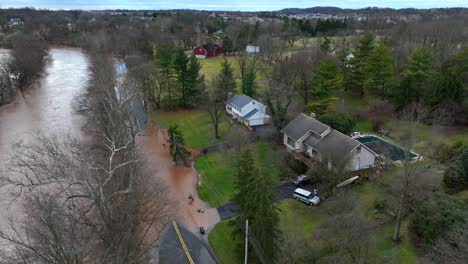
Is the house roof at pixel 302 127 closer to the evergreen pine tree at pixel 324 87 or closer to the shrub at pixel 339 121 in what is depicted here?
the shrub at pixel 339 121

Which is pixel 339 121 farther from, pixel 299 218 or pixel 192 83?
pixel 192 83

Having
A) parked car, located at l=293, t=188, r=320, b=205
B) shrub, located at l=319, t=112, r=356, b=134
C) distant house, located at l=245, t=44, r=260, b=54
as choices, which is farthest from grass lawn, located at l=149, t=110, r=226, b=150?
distant house, located at l=245, t=44, r=260, b=54

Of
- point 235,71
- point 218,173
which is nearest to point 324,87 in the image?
point 218,173

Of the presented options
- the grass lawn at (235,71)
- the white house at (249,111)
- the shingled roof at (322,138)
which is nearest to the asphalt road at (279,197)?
the shingled roof at (322,138)

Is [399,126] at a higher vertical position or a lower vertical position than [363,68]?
lower

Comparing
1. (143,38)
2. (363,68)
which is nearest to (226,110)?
(363,68)

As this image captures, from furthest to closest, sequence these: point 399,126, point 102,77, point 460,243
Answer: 1. point 102,77
2. point 399,126
3. point 460,243

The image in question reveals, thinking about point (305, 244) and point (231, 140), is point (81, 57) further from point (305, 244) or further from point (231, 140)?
point (305, 244)
